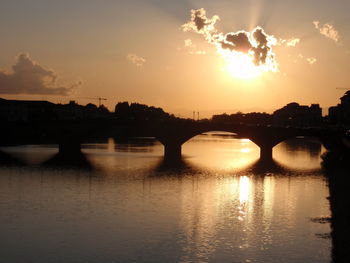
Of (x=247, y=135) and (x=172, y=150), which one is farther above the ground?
(x=247, y=135)

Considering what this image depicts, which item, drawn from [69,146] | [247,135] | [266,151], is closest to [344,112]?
[266,151]

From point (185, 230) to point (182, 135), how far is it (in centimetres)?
4934

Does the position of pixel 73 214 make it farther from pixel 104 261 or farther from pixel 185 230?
pixel 104 261

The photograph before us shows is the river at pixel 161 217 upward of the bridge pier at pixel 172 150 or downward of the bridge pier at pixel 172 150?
downward

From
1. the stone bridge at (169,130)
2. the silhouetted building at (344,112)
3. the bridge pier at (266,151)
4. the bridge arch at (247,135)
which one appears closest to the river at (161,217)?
the bridge arch at (247,135)

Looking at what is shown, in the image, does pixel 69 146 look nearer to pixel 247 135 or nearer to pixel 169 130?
pixel 169 130

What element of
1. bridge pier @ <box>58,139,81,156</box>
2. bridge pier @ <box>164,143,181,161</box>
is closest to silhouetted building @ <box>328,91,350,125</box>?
bridge pier @ <box>164,143,181,161</box>

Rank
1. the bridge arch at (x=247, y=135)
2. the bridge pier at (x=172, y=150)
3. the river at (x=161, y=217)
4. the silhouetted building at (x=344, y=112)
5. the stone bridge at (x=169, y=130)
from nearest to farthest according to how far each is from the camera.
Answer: the river at (x=161, y=217)
the bridge pier at (x=172, y=150)
the bridge arch at (x=247, y=135)
the stone bridge at (x=169, y=130)
the silhouetted building at (x=344, y=112)

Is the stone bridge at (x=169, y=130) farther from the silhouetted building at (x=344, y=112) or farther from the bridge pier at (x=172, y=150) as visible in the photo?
the silhouetted building at (x=344, y=112)

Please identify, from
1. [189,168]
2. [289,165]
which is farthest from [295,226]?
[289,165]

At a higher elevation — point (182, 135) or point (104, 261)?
point (182, 135)

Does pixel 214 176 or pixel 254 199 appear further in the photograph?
pixel 214 176

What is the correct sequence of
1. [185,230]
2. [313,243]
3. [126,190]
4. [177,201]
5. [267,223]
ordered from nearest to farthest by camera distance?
[313,243] < [185,230] < [267,223] < [177,201] < [126,190]

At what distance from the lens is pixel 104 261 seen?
70.6 ft
